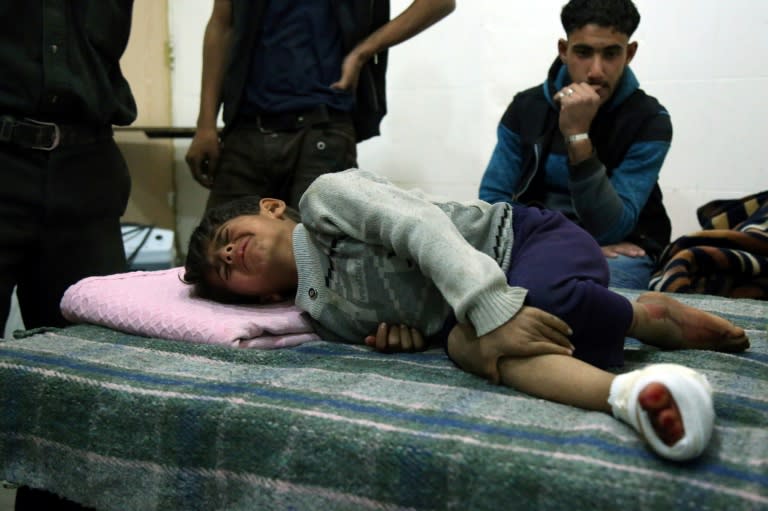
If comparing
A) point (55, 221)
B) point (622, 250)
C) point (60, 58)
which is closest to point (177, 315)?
point (55, 221)

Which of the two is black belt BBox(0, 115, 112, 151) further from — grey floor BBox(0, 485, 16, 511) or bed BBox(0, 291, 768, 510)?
grey floor BBox(0, 485, 16, 511)

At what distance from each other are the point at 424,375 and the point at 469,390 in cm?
10

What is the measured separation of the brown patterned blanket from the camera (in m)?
1.73

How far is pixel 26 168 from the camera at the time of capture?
4.31ft

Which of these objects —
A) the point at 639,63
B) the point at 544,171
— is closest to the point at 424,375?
the point at 544,171

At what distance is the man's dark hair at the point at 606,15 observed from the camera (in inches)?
72.1

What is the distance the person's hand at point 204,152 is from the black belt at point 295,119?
11 cm

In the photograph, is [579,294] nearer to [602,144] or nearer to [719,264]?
[719,264]

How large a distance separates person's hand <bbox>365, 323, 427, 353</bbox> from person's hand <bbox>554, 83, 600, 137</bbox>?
0.83m

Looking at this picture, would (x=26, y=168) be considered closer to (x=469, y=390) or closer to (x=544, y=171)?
(x=469, y=390)

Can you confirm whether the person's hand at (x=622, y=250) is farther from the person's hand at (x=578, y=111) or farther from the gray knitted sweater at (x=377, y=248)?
the gray knitted sweater at (x=377, y=248)

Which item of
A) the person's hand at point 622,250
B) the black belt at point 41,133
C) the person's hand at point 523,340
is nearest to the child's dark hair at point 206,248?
the black belt at point 41,133

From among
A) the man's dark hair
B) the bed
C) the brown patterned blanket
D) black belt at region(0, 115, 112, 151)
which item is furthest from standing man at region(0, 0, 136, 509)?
the brown patterned blanket

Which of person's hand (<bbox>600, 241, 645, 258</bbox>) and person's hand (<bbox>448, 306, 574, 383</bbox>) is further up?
person's hand (<bbox>448, 306, 574, 383</bbox>)
